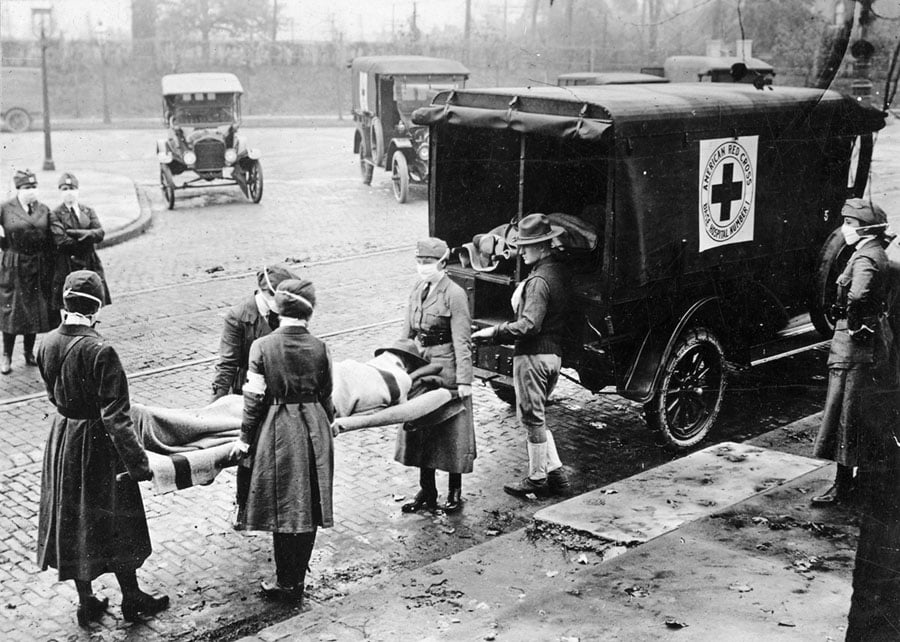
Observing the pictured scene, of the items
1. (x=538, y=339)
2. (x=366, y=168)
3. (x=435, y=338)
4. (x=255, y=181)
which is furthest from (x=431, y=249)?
(x=366, y=168)

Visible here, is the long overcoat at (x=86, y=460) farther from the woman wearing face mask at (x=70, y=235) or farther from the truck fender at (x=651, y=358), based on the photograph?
the woman wearing face mask at (x=70, y=235)

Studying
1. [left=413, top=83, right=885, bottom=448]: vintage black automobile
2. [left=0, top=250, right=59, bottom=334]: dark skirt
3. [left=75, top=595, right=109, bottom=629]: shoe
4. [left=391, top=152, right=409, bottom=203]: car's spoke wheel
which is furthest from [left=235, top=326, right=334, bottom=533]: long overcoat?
[left=391, top=152, right=409, bottom=203]: car's spoke wheel

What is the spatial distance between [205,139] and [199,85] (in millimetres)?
2221

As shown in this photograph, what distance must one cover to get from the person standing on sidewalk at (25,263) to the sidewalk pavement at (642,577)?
548 cm

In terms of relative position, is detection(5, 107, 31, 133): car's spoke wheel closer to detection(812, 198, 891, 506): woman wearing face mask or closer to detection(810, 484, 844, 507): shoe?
detection(812, 198, 891, 506): woman wearing face mask

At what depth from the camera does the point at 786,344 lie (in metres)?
8.90

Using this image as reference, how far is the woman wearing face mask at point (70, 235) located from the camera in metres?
9.62

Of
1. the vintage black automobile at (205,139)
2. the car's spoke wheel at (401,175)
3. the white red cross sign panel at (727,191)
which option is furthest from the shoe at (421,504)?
the car's spoke wheel at (401,175)

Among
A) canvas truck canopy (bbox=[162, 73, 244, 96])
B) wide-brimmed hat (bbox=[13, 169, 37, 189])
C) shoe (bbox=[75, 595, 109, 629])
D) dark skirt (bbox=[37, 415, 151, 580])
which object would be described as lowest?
shoe (bbox=[75, 595, 109, 629])

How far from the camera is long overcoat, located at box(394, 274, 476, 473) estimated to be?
22.1 feet

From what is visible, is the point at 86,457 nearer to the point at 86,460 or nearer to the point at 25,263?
the point at 86,460

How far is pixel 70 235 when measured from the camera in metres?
9.62

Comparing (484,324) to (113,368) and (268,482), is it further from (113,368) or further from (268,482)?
(113,368)

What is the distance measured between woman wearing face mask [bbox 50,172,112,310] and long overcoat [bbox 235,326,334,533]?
4.66 m
